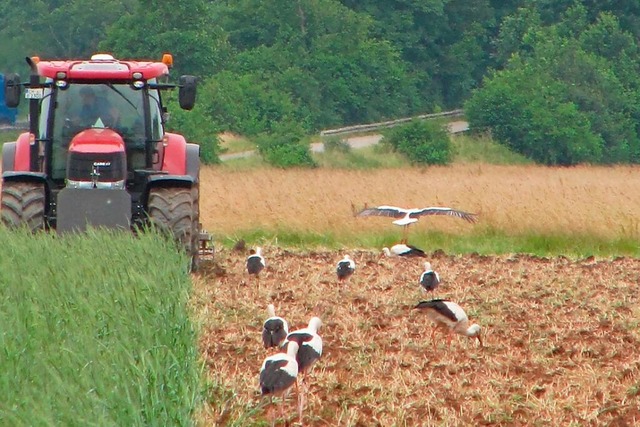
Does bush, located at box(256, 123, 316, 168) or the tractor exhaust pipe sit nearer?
the tractor exhaust pipe

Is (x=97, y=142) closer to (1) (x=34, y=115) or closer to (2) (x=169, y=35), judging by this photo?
(1) (x=34, y=115)

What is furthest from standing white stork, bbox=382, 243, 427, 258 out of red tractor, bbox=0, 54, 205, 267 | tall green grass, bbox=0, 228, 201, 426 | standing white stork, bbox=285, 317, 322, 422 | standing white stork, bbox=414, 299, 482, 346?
standing white stork, bbox=285, 317, 322, 422

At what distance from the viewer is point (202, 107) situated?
112ft

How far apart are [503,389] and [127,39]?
33.0 m

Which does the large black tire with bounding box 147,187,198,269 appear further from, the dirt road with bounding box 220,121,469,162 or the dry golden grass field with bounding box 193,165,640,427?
the dirt road with bounding box 220,121,469,162

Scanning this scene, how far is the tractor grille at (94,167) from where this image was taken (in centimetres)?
1087

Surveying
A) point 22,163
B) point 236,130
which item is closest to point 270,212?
point 22,163

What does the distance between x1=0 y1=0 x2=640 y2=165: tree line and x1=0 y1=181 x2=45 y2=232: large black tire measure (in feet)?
65.2

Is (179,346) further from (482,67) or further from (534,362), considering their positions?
(482,67)

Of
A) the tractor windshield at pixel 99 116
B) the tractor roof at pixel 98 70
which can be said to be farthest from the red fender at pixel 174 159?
the tractor roof at pixel 98 70

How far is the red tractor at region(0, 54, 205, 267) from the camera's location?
10.8 m

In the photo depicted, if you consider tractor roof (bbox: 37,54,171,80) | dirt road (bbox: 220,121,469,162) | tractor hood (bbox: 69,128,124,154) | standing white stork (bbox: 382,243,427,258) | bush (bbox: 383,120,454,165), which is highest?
tractor roof (bbox: 37,54,171,80)

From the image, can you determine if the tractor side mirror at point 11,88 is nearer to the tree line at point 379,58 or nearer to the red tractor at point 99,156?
the red tractor at point 99,156

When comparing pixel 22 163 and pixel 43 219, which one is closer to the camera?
pixel 43 219
